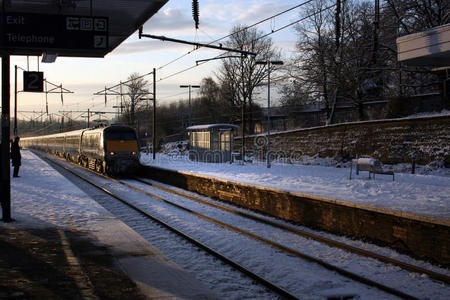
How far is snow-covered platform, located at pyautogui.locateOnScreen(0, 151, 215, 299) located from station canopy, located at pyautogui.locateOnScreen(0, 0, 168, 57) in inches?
145

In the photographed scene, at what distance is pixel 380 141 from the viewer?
2344 cm

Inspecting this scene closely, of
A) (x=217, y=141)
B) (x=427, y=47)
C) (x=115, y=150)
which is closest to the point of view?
(x=427, y=47)

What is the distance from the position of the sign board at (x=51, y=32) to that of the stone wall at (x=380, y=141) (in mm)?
16875

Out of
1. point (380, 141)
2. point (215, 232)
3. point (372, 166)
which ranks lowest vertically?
point (215, 232)

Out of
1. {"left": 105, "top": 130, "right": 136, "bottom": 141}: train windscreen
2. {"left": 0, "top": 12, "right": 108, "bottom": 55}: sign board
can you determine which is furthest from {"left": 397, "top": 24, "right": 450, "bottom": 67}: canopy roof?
{"left": 105, "top": 130, "right": 136, "bottom": 141}: train windscreen

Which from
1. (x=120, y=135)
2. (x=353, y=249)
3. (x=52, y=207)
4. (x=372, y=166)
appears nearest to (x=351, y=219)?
(x=353, y=249)

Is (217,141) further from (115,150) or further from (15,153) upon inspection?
(15,153)

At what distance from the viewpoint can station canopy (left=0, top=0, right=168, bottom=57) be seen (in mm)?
8164

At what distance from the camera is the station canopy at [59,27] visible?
8.16 metres

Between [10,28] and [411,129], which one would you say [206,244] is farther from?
[411,129]

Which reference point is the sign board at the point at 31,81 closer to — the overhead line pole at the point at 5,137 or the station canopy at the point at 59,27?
the overhead line pole at the point at 5,137

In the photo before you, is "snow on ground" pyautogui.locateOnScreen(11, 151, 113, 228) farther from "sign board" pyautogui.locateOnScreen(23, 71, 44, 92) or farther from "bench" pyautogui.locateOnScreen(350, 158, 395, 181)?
"bench" pyautogui.locateOnScreen(350, 158, 395, 181)

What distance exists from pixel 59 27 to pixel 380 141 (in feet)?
63.1

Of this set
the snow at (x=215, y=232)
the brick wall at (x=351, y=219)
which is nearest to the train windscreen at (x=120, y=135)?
the snow at (x=215, y=232)
